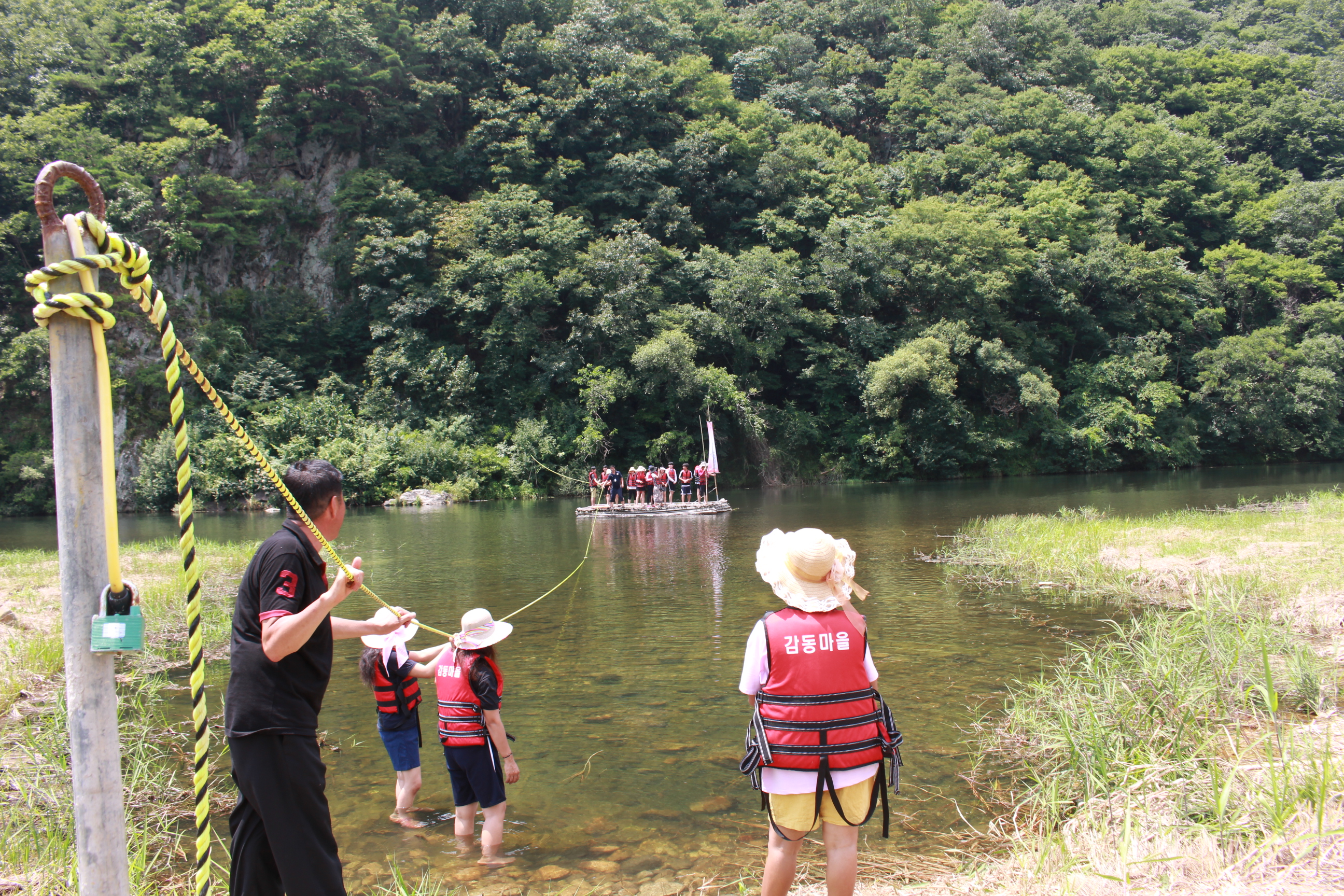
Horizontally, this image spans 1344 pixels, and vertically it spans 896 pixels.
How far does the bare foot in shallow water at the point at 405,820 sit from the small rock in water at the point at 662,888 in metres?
1.68

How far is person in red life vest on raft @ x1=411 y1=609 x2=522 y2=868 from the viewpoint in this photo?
15.5 feet

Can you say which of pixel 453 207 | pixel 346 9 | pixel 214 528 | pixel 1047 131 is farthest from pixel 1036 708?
pixel 1047 131

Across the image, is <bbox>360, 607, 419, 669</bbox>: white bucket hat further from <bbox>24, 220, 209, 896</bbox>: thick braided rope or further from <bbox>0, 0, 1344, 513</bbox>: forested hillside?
<bbox>0, 0, 1344, 513</bbox>: forested hillside

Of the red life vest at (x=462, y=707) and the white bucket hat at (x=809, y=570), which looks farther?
the red life vest at (x=462, y=707)

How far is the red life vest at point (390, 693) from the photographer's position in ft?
17.1

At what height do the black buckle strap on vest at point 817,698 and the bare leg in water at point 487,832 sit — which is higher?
the black buckle strap on vest at point 817,698

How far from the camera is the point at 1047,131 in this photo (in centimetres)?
4519

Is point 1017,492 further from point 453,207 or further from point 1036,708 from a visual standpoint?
point 453,207

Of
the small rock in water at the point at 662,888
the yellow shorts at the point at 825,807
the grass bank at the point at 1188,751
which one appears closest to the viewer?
the yellow shorts at the point at 825,807

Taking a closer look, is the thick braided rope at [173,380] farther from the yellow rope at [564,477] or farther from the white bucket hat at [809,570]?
the yellow rope at [564,477]

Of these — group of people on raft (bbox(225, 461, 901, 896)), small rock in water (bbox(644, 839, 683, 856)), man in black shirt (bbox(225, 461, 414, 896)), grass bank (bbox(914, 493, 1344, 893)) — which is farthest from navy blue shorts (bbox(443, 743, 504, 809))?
grass bank (bbox(914, 493, 1344, 893))

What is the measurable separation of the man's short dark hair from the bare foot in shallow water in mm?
2991

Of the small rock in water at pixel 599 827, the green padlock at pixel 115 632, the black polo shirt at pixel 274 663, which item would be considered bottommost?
the small rock in water at pixel 599 827

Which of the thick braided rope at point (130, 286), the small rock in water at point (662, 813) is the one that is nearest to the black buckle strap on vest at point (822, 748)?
the small rock in water at point (662, 813)
